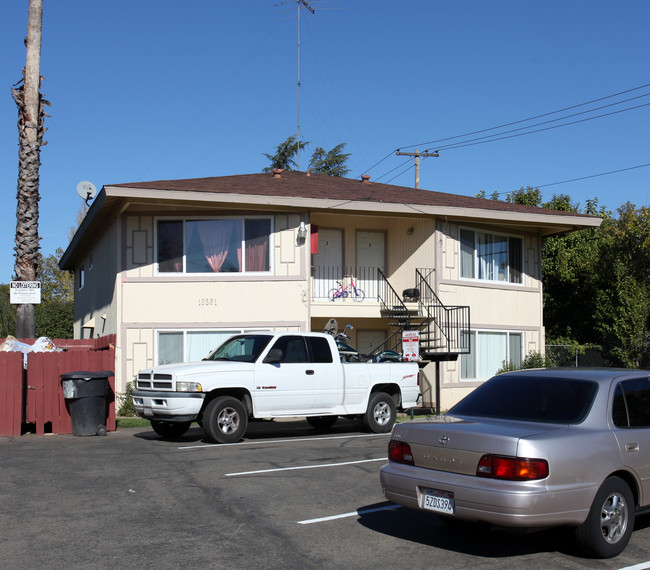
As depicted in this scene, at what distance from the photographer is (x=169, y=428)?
43.0 ft

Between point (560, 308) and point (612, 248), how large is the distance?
3660 millimetres

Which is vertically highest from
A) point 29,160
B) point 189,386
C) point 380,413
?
point 29,160

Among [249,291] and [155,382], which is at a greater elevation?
[249,291]

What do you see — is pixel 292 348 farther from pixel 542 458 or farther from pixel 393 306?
pixel 542 458

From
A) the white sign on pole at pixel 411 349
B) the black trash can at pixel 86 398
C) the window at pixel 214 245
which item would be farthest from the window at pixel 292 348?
the window at pixel 214 245

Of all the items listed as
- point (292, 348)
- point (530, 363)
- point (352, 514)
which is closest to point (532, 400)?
point (352, 514)

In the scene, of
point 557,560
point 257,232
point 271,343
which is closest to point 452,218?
point 257,232

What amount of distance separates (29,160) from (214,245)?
185 inches

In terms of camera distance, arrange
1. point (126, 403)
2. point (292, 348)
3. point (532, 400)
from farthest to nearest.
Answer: point (126, 403), point (292, 348), point (532, 400)

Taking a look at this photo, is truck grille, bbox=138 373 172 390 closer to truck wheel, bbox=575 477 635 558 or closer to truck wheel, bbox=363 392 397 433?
truck wheel, bbox=363 392 397 433

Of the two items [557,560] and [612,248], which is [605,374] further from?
[612,248]

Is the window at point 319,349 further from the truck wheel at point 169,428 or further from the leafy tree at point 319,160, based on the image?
the leafy tree at point 319,160

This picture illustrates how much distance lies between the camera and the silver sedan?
5555mm

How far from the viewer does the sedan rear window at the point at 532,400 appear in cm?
630
